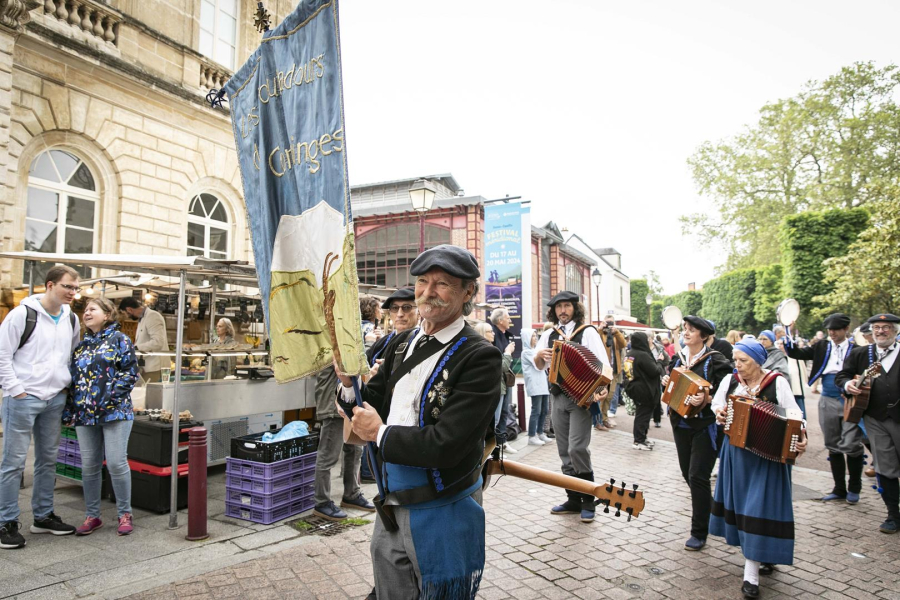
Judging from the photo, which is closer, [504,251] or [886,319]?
[886,319]

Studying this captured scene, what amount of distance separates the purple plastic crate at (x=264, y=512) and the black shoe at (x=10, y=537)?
1.64 m

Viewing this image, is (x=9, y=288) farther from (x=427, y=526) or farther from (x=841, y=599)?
(x=841, y=599)

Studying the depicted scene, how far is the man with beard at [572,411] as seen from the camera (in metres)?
5.66

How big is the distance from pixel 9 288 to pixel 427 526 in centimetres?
1130

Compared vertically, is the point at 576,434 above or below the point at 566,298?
below

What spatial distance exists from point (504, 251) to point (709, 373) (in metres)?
16.3

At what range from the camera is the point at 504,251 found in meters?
21.3

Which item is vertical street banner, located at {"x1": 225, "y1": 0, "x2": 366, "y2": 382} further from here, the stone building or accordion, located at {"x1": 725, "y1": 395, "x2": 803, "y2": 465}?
the stone building

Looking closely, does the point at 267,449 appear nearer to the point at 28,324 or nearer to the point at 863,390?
the point at 28,324

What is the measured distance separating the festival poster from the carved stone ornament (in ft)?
48.8

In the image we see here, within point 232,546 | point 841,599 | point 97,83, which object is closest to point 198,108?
point 97,83

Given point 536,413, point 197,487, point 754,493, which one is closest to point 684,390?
point 754,493

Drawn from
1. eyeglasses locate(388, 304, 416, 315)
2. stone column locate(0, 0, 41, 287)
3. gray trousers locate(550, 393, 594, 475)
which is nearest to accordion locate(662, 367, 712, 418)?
gray trousers locate(550, 393, 594, 475)

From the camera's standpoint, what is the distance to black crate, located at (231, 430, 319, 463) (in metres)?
5.34
